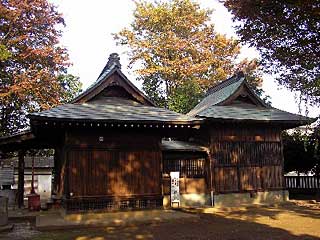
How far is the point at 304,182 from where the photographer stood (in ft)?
77.5

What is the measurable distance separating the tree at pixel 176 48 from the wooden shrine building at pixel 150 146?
1410 centimetres

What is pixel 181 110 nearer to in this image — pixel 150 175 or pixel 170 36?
pixel 170 36

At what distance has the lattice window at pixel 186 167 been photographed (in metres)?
17.9

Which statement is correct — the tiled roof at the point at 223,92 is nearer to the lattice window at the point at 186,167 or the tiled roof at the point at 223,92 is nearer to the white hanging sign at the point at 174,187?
the lattice window at the point at 186,167

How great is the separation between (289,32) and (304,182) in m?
14.2

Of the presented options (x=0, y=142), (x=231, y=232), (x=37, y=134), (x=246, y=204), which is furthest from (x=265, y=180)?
(x=0, y=142)

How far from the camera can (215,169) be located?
18.3 meters

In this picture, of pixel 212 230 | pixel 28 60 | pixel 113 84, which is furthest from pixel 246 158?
pixel 28 60

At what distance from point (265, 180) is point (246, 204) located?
1.80 meters

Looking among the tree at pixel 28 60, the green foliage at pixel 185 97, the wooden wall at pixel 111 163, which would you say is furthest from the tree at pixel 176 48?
the wooden wall at pixel 111 163

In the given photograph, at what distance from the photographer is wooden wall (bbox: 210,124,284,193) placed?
18.4 m

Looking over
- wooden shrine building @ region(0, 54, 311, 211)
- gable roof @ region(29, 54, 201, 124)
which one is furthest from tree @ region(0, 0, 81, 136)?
gable roof @ region(29, 54, 201, 124)

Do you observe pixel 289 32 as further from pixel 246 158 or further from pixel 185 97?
pixel 185 97

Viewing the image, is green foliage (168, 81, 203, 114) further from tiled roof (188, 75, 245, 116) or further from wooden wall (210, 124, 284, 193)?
wooden wall (210, 124, 284, 193)
